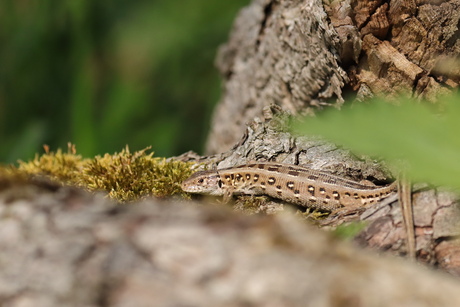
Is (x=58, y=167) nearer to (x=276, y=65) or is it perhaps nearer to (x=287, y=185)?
(x=287, y=185)

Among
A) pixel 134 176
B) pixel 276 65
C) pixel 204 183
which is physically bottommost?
pixel 204 183

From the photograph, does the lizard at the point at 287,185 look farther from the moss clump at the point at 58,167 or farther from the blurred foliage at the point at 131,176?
the moss clump at the point at 58,167

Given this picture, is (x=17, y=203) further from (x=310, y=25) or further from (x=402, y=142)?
(x=310, y=25)

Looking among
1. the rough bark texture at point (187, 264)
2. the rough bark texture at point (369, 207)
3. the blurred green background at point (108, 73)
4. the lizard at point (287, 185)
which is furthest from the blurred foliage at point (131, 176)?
the blurred green background at point (108, 73)

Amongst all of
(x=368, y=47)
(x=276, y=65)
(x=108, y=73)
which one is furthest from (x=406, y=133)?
(x=108, y=73)

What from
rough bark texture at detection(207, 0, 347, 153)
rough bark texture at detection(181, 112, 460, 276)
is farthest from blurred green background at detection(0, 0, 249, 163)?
rough bark texture at detection(181, 112, 460, 276)

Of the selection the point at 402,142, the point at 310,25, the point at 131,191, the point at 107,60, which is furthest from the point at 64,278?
the point at 107,60

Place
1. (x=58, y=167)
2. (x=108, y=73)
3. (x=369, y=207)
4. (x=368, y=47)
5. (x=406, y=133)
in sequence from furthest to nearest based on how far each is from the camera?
(x=108, y=73) → (x=58, y=167) → (x=368, y=47) → (x=369, y=207) → (x=406, y=133)
